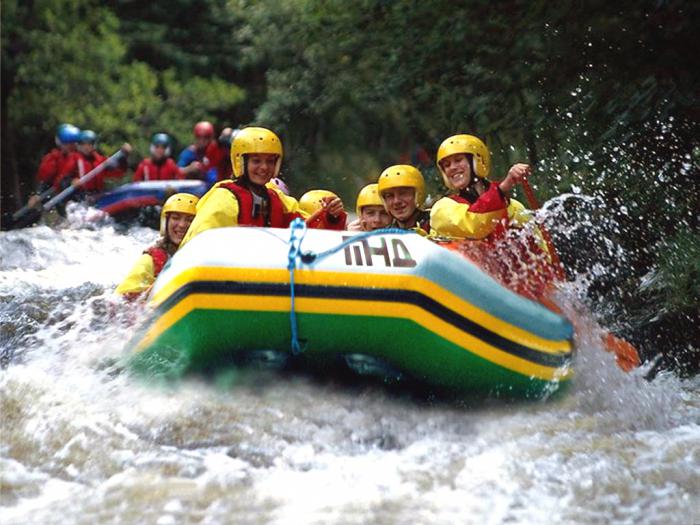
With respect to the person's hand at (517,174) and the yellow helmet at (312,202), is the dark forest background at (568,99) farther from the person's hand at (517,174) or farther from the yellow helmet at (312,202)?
the yellow helmet at (312,202)

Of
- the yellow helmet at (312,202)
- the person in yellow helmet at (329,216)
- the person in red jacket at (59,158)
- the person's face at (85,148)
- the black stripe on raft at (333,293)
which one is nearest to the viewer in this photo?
the black stripe on raft at (333,293)

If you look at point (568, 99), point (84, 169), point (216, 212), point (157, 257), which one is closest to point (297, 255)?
point (216, 212)

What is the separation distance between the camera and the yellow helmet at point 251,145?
21.9 feet

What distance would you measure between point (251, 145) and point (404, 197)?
0.91 m

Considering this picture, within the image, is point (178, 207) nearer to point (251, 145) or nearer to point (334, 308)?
point (251, 145)

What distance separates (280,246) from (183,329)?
1.93 ft

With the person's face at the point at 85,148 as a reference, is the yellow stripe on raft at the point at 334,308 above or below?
below

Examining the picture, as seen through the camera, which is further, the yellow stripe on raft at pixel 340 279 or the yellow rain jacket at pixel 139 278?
the yellow rain jacket at pixel 139 278

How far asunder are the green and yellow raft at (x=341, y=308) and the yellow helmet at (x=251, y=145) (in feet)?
3.02

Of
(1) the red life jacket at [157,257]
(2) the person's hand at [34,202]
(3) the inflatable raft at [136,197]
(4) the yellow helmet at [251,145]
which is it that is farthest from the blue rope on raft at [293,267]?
(2) the person's hand at [34,202]

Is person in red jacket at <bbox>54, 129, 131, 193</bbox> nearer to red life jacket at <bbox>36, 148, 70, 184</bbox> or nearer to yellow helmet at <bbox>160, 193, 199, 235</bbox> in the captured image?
red life jacket at <bbox>36, 148, 70, 184</bbox>

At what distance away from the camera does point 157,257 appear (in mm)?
7238

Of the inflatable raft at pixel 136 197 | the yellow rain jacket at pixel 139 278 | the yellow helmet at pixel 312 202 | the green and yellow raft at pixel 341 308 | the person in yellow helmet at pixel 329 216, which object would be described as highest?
the inflatable raft at pixel 136 197

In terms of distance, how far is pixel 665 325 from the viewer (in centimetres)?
779
